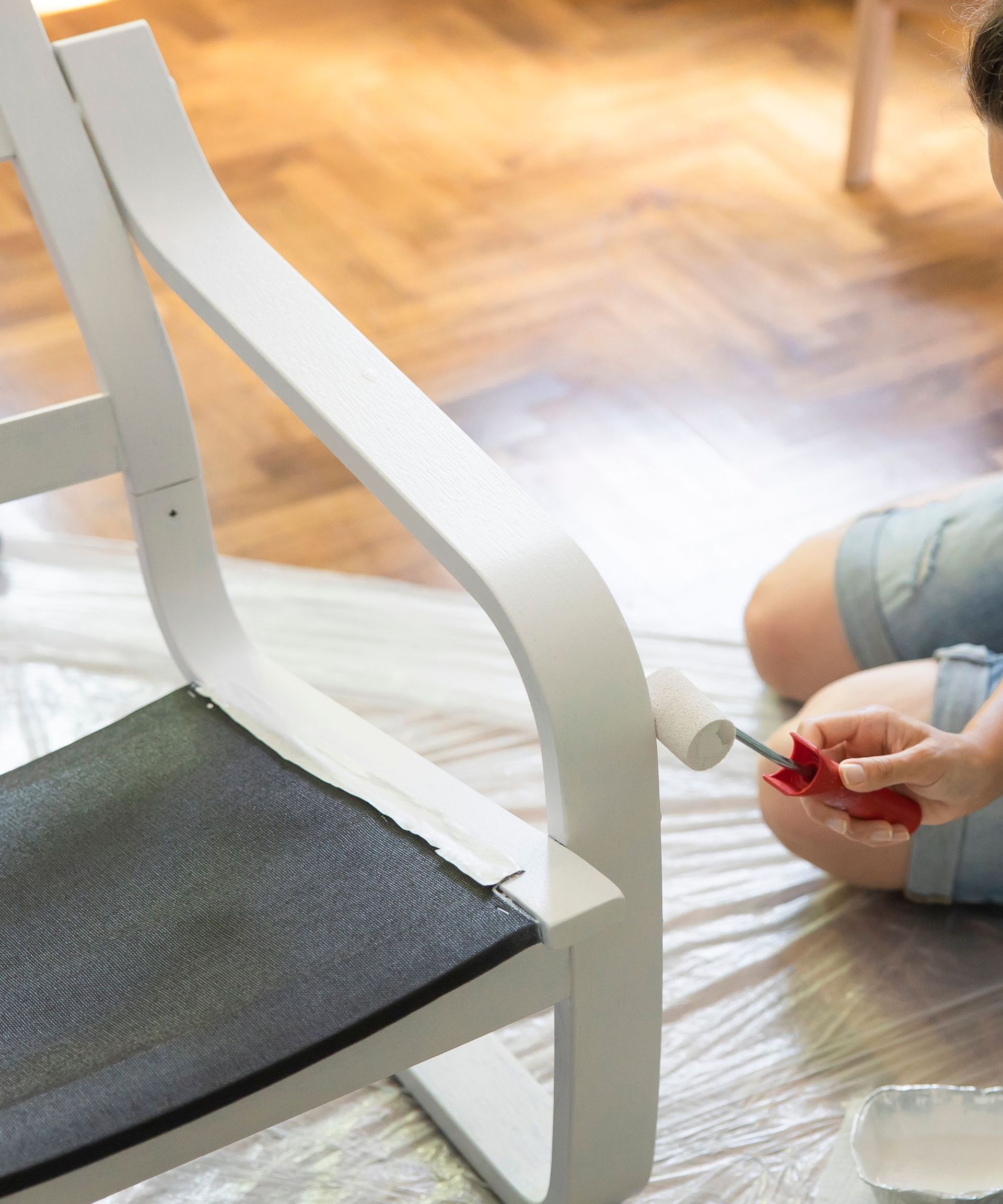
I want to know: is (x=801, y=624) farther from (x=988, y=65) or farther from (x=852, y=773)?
(x=988, y=65)

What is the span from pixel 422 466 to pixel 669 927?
513mm

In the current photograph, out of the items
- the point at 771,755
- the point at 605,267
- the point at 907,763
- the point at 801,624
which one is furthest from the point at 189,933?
the point at 605,267

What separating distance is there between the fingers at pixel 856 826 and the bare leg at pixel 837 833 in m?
0.17

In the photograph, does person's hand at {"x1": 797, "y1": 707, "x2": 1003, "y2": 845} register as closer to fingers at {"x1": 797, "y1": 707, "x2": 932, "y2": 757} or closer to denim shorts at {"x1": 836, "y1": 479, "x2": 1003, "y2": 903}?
fingers at {"x1": 797, "y1": 707, "x2": 932, "y2": 757}

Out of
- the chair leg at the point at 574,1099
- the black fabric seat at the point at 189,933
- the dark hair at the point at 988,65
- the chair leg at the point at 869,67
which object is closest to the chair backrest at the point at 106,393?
the black fabric seat at the point at 189,933

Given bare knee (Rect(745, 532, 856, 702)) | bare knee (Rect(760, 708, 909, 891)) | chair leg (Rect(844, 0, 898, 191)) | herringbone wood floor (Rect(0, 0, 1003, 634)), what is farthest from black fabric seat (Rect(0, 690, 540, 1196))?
chair leg (Rect(844, 0, 898, 191))

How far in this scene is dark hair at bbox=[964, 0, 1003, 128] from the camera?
0.67 metres

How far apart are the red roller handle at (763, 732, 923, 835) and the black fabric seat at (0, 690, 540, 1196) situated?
0.19 metres

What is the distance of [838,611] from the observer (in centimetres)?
109

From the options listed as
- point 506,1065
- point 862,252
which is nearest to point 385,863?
point 506,1065

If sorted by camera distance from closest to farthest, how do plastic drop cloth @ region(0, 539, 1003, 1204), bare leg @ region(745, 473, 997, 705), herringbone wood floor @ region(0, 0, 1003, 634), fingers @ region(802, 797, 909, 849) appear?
1. fingers @ region(802, 797, 909, 849)
2. plastic drop cloth @ region(0, 539, 1003, 1204)
3. bare leg @ region(745, 473, 997, 705)
4. herringbone wood floor @ region(0, 0, 1003, 634)

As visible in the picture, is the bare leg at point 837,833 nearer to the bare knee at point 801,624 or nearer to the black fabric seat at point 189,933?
the bare knee at point 801,624

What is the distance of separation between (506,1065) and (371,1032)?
34 cm

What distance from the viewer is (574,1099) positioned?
70 centimetres
